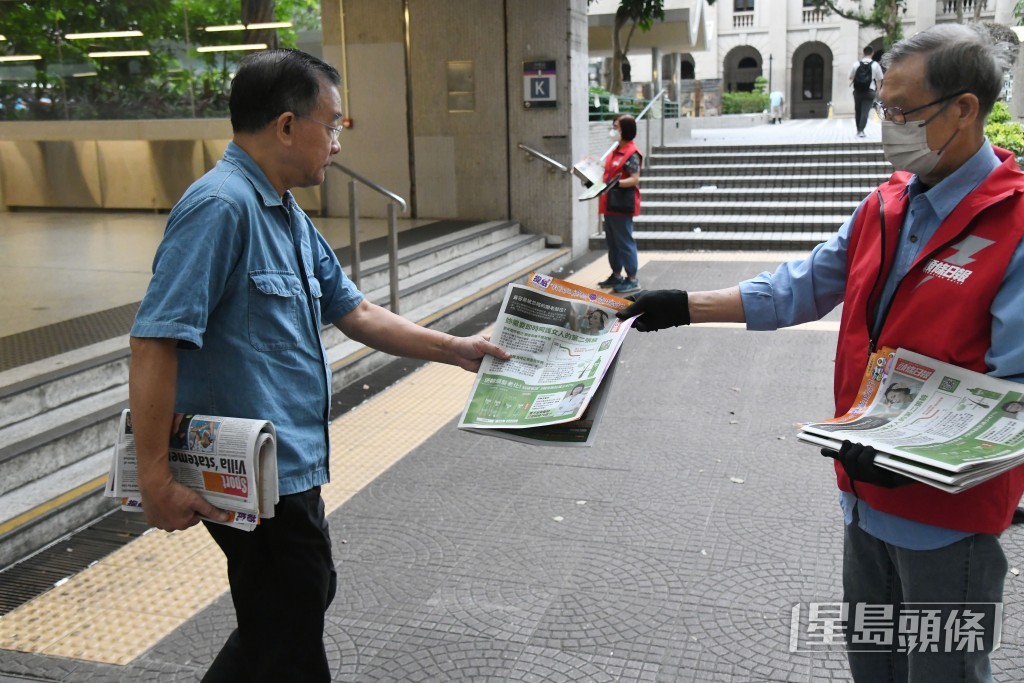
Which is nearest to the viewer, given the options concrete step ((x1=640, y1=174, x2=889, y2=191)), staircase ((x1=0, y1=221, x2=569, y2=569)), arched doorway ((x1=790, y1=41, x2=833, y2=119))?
staircase ((x1=0, y1=221, x2=569, y2=569))

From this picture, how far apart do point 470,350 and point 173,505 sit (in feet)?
3.00

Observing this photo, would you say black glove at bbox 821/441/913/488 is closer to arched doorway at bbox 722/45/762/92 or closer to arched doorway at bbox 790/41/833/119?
arched doorway at bbox 790/41/833/119

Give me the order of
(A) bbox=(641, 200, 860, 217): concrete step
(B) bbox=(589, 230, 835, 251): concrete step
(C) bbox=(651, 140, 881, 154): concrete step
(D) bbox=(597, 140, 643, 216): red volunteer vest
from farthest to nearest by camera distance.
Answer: (C) bbox=(651, 140, 881, 154): concrete step, (A) bbox=(641, 200, 860, 217): concrete step, (B) bbox=(589, 230, 835, 251): concrete step, (D) bbox=(597, 140, 643, 216): red volunteer vest

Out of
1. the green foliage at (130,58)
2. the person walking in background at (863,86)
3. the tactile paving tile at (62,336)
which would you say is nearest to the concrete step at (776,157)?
the person walking in background at (863,86)

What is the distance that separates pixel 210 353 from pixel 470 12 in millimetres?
10246

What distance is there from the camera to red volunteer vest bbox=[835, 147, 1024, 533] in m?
1.90

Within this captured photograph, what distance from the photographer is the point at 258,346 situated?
2.17m

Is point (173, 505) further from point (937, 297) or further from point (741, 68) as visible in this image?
point (741, 68)

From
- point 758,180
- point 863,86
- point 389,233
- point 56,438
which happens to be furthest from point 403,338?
point 863,86

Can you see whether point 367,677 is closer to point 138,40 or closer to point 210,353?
point 210,353

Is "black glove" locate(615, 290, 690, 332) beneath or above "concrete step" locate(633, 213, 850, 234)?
above

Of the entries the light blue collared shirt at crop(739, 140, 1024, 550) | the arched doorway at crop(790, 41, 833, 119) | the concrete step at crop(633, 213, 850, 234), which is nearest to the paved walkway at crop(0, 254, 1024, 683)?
the light blue collared shirt at crop(739, 140, 1024, 550)

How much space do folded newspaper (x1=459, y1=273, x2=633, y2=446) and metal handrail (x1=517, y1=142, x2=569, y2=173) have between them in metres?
9.01

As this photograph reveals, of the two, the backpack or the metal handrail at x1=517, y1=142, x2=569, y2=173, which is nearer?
the metal handrail at x1=517, y1=142, x2=569, y2=173
